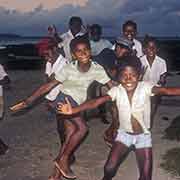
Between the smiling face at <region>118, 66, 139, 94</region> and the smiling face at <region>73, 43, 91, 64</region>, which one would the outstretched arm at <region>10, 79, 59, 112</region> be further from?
the smiling face at <region>118, 66, 139, 94</region>

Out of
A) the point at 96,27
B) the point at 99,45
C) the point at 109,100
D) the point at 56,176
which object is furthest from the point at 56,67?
the point at 99,45

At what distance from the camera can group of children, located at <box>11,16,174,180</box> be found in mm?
5688

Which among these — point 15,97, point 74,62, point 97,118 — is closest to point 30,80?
point 15,97

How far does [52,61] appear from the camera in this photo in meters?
7.68

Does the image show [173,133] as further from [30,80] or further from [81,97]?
[30,80]

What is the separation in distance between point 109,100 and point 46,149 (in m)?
2.40

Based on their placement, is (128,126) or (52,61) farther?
(52,61)

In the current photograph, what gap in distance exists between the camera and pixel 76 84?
6.28 meters

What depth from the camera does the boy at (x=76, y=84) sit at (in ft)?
20.5

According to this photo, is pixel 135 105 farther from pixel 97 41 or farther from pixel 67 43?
pixel 97 41

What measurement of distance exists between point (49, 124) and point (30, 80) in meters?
8.81

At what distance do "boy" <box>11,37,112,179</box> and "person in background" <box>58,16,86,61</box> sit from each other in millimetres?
2928

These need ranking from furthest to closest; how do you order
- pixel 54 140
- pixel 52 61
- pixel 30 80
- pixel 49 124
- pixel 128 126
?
pixel 30 80 < pixel 49 124 < pixel 54 140 < pixel 52 61 < pixel 128 126

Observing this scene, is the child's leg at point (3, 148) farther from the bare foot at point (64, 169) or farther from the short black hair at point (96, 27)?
the short black hair at point (96, 27)
